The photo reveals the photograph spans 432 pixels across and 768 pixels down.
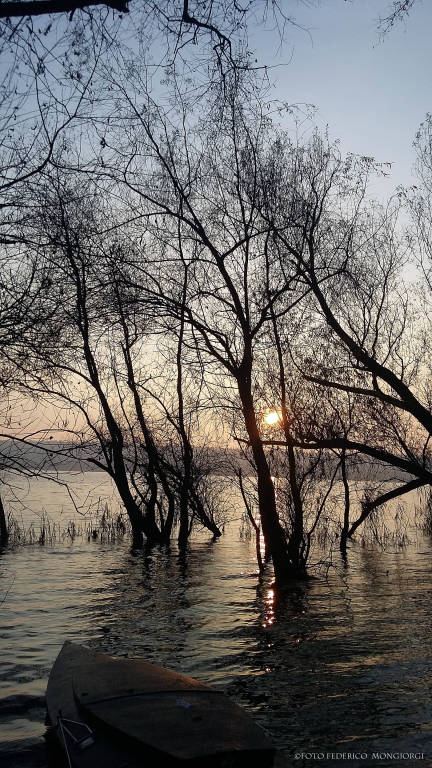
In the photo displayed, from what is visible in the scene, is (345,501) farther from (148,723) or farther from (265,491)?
(148,723)

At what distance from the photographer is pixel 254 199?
17078 millimetres

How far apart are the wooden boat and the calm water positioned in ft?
1.98

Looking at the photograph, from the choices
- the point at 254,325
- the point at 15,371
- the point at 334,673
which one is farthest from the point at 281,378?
the point at 15,371

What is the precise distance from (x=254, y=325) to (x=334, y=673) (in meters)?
9.77

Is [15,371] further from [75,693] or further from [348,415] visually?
[348,415]

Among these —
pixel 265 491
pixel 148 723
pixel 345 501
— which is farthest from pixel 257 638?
pixel 345 501

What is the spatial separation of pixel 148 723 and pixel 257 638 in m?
6.80

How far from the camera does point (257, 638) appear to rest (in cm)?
1301

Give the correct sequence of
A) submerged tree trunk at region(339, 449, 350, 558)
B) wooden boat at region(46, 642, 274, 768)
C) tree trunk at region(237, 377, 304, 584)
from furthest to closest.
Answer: submerged tree trunk at region(339, 449, 350, 558) < tree trunk at region(237, 377, 304, 584) < wooden boat at region(46, 642, 274, 768)

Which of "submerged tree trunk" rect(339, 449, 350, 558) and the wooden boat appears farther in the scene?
"submerged tree trunk" rect(339, 449, 350, 558)

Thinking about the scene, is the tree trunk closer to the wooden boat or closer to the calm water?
the calm water

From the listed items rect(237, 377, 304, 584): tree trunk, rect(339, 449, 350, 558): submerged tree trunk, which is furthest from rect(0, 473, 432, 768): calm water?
rect(237, 377, 304, 584): tree trunk

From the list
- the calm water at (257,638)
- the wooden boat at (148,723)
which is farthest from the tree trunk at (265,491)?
the wooden boat at (148,723)

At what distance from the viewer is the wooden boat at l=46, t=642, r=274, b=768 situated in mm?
5992
